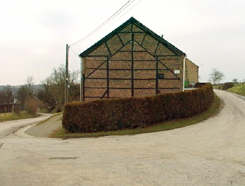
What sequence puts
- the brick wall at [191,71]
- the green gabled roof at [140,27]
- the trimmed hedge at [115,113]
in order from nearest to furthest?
the trimmed hedge at [115,113] < the green gabled roof at [140,27] < the brick wall at [191,71]

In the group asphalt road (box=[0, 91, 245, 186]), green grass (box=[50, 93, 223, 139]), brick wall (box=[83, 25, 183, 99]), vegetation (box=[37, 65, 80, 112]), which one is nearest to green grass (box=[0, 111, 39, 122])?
vegetation (box=[37, 65, 80, 112])

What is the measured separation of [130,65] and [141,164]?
14227mm

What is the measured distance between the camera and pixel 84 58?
1983 centimetres

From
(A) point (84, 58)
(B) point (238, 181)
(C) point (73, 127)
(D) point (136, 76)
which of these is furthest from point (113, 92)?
(B) point (238, 181)

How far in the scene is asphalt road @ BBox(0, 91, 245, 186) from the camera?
16.3 ft

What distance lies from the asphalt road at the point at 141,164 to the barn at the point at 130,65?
986 centimetres

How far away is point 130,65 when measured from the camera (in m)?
19.8

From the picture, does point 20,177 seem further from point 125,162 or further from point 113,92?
point 113,92

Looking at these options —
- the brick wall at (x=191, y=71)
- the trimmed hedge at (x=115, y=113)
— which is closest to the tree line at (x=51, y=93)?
the brick wall at (x=191, y=71)

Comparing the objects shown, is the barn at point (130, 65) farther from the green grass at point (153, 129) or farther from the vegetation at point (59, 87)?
the vegetation at point (59, 87)

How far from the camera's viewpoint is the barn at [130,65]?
19.3 metres

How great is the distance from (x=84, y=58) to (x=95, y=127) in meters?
8.60

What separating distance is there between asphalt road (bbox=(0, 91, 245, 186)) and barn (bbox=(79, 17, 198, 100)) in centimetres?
986

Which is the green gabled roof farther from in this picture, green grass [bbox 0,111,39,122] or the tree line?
the tree line
